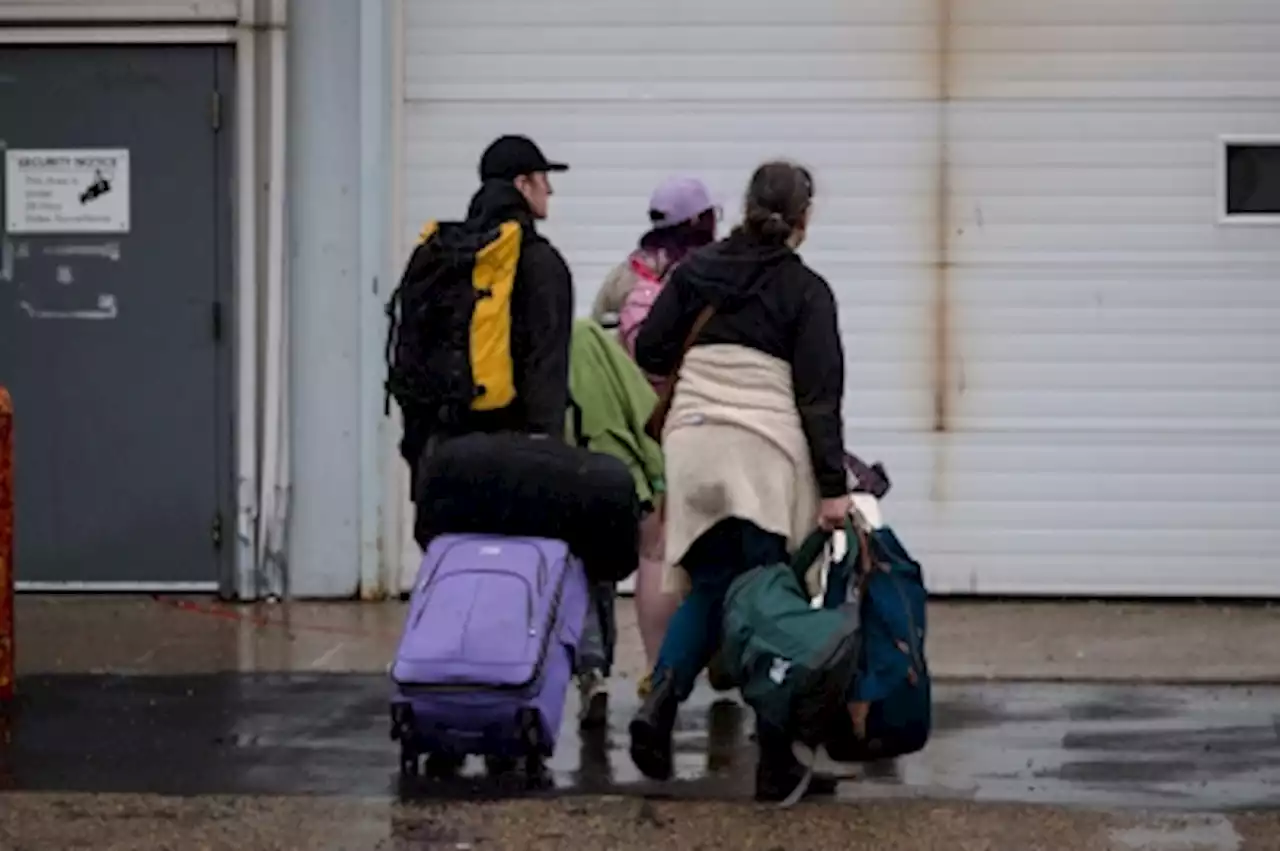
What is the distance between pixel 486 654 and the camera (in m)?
6.38

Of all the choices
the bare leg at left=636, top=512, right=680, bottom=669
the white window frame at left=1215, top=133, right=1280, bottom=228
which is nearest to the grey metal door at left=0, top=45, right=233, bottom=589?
the bare leg at left=636, top=512, right=680, bottom=669

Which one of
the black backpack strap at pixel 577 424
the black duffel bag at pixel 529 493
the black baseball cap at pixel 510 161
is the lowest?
the black duffel bag at pixel 529 493

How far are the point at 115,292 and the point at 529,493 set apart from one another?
3.84 m

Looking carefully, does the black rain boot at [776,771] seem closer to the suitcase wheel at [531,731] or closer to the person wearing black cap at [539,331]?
the suitcase wheel at [531,731]

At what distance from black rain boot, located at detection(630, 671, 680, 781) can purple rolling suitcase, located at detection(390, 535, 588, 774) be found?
0.76 ft

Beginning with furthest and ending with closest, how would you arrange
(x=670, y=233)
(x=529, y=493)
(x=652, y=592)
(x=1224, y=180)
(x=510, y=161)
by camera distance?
(x=1224, y=180)
(x=670, y=233)
(x=652, y=592)
(x=510, y=161)
(x=529, y=493)

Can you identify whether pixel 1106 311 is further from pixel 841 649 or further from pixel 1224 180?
pixel 841 649

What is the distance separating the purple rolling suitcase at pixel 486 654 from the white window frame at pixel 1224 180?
14.1 feet

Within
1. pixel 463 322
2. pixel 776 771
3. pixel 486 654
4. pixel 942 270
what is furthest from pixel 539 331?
pixel 942 270

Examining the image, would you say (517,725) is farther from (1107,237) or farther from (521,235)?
(1107,237)

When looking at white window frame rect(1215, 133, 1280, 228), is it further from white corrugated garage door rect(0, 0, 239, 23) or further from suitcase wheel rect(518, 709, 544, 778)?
suitcase wheel rect(518, 709, 544, 778)

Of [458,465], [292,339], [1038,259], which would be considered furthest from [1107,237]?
[458,465]

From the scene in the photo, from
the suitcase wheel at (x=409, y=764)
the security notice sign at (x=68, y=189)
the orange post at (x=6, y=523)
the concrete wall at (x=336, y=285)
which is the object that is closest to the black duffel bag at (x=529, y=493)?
the suitcase wheel at (x=409, y=764)

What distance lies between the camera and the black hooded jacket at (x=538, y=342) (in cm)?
679
